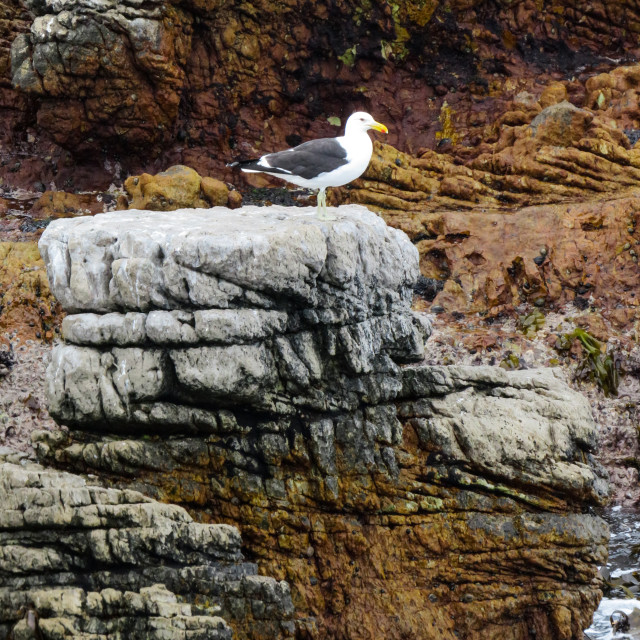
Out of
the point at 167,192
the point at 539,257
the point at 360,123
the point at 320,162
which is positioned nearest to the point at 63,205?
the point at 167,192

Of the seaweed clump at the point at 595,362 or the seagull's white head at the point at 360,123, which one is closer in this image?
the seagull's white head at the point at 360,123

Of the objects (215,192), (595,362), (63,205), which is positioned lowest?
(595,362)

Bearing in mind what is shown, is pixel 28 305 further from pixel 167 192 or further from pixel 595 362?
pixel 595 362

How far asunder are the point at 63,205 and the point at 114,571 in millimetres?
10166

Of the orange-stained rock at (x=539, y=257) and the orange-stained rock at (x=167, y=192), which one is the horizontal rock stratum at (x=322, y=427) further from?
the orange-stained rock at (x=167, y=192)

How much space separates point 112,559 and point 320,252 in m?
3.20

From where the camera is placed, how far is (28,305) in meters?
14.5

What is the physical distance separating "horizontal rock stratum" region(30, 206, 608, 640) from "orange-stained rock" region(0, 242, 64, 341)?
15.4 feet

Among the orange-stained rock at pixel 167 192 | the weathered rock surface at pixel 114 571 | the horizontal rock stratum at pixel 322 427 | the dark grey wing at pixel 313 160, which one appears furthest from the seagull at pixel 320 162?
the orange-stained rock at pixel 167 192

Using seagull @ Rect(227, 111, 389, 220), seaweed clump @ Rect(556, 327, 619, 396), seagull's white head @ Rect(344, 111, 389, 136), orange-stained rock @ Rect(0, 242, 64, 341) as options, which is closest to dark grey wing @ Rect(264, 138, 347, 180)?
seagull @ Rect(227, 111, 389, 220)

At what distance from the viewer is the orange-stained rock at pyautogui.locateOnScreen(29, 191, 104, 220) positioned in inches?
685

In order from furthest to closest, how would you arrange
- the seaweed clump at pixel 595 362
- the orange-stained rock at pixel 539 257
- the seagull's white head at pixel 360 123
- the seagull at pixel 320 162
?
the orange-stained rock at pixel 539 257
the seaweed clump at pixel 595 362
the seagull's white head at pixel 360 123
the seagull at pixel 320 162

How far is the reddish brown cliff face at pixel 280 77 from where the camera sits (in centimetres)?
1734

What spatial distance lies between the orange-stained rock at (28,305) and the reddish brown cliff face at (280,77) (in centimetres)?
399
